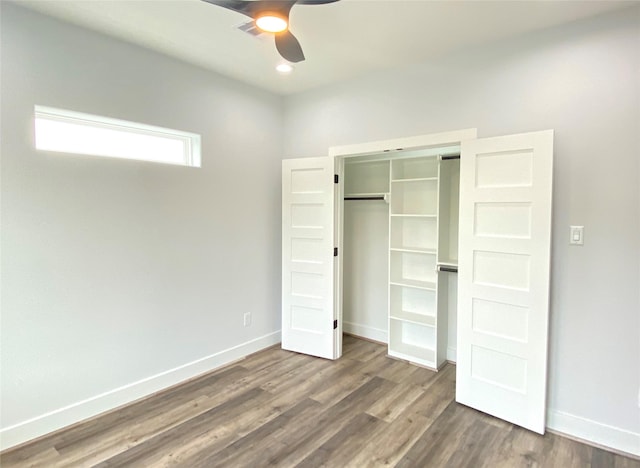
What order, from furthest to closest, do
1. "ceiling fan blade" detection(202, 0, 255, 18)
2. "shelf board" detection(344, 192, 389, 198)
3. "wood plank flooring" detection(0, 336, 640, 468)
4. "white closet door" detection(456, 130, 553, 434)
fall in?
1. "shelf board" detection(344, 192, 389, 198)
2. "white closet door" detection(456, 130, 553, 434)
3. "wood plank flooring" detection(0, 336, 640, 468)
4. "ceiling fan blade" detection(202, 0, 255, 18)

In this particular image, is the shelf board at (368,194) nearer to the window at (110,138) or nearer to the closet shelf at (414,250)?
the closet shelf at (414,250)

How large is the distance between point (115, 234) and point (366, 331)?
9.44 ft

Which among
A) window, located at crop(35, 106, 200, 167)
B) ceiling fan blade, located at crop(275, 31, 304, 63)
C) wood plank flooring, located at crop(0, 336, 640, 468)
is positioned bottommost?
wood plank flooring, located at crop(0, 336, 640, 468)

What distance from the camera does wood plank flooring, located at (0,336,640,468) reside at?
221 cm

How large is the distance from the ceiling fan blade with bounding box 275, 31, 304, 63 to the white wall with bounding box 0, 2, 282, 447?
1.35m

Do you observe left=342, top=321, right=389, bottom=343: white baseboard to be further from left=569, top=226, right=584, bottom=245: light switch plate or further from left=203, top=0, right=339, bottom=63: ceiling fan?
left=203, top=0, right=339, bottom=63: ceiling fan

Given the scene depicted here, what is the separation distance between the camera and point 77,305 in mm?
2553

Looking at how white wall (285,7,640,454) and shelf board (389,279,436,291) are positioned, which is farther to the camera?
shelf board (389,279,436,291)

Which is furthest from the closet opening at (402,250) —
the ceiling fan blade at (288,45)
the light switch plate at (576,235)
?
the ceiling fan blade at (288,45)

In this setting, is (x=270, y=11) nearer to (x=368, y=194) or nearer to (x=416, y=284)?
(x=368, y=194)

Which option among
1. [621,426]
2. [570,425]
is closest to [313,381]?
[570,425]

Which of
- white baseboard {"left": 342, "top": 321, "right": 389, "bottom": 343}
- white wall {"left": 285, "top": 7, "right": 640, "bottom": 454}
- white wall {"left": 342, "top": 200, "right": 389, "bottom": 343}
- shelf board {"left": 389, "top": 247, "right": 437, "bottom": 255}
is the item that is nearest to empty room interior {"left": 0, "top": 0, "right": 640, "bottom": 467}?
white wall {"left": 285, "top": 7, "right": 640, "bottom": 454}

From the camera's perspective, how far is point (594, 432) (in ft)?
7.86

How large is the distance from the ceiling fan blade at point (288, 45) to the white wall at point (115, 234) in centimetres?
135
